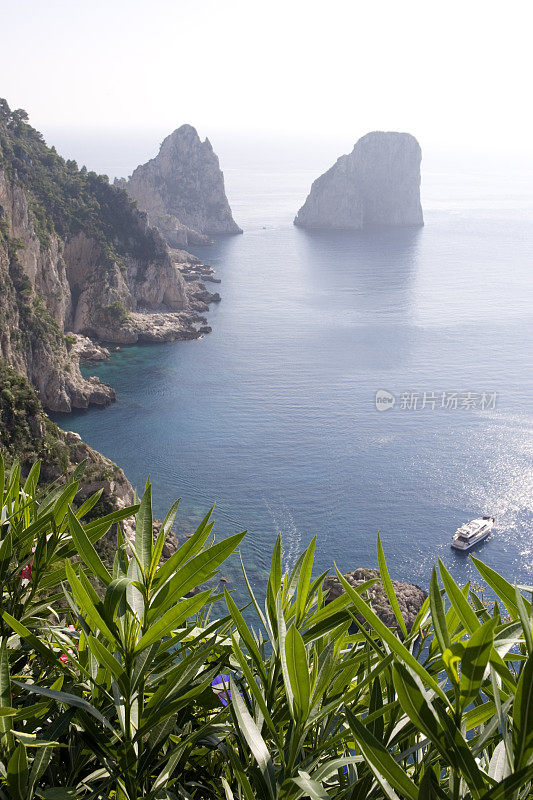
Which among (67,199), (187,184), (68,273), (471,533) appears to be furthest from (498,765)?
(187,184)

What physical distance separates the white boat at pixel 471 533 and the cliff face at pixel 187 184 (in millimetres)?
80125

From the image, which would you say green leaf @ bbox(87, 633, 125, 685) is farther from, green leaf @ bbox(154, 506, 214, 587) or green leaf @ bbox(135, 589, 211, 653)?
green leaf @ bbox(154, 506, 214, 587)

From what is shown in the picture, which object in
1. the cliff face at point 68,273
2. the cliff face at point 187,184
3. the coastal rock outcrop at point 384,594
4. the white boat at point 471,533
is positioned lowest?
the coastal rock outcrop at point 384,594

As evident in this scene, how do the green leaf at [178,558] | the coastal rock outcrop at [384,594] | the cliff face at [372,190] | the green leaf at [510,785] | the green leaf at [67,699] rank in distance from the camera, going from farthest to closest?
the cliff face at [372,190]
the coastal rock outcrop at [384,594]
the green leaf at [178,558]
the green leaf at [67,699]
the green leaf at [510,785]

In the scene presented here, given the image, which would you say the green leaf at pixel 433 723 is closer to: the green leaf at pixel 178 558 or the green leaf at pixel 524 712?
the green leaf at pixel 524 712

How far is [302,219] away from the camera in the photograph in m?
109

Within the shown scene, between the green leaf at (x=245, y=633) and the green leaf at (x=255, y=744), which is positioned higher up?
the green leaf at (x=245, y=633)

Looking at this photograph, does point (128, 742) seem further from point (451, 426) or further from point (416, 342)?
point (416, 342)

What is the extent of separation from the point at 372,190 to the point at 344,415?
255ft

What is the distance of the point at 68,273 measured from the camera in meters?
56.1

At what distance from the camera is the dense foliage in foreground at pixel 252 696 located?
Answer: 47.3 inches

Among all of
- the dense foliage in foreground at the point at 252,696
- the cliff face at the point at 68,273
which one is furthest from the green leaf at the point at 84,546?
the cliff face at the point at 68,273

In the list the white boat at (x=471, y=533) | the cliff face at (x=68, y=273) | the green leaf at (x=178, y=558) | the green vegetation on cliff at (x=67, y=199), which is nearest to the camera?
the green leaf at (x=178, y=558)

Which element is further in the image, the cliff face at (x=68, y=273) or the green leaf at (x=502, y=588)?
the cliff face at (x=68, y=273)
